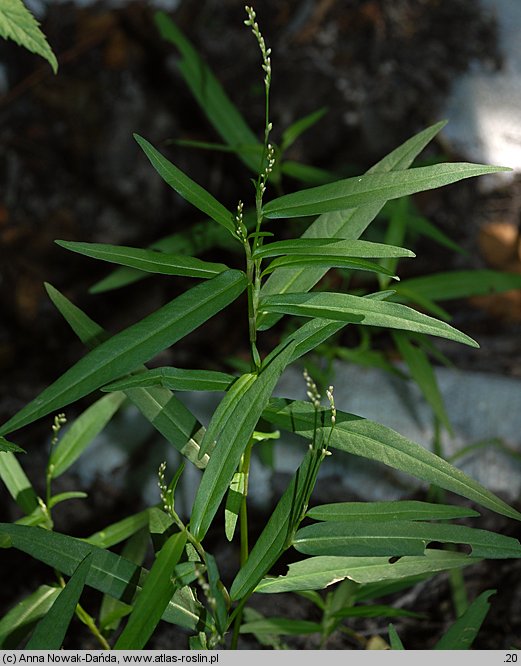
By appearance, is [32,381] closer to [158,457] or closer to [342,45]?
→ [158,457]

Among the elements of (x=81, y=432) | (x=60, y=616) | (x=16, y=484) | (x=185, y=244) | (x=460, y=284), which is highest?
(x=460, y=284)

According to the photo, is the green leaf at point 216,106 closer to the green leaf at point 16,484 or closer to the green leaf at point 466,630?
the green leaf at point 16,484

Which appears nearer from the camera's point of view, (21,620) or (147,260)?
(147,260)

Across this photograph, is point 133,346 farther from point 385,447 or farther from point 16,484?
point 16,484

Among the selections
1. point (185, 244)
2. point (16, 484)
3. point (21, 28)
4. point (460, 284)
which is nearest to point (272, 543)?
point (16, 484)

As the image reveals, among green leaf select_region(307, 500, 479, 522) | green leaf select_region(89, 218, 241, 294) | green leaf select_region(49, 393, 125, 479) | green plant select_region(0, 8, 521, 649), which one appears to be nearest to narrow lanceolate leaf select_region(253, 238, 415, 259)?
green plant select_region(0, 8, 521, 649)
